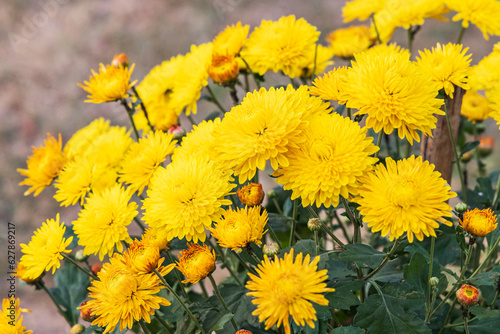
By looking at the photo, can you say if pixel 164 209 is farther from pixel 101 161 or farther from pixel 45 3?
pixel 45 3

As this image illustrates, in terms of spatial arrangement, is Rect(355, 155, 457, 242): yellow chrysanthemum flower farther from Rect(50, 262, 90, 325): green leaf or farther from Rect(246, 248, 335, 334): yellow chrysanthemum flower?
Rect(50, 262, 90, 325): green leaf

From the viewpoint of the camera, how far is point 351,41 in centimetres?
136

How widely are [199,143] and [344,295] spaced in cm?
42

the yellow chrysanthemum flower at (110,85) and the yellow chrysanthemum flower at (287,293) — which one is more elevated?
the yellow chrysanthemum flower at (110,85)

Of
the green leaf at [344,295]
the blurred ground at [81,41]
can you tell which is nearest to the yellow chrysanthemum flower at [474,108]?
the green leaf at [344,295]

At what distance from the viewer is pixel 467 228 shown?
0.80 m

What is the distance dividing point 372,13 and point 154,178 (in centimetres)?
79

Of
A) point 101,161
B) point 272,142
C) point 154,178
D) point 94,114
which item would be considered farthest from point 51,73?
point 272,142

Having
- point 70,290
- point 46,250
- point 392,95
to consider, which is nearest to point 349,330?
point 392,95

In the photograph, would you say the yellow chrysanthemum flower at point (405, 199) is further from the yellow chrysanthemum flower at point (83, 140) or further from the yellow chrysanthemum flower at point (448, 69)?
the yellow chrysanthemum flower at point (83, 140)

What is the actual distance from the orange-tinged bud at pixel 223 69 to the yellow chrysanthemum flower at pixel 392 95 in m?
0.38

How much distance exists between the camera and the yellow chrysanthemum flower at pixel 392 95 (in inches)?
30.4

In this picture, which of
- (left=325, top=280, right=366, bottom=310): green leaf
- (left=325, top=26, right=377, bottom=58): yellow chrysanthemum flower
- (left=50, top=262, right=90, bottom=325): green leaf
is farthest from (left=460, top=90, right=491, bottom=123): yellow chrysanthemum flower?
(left=50, top=262, right=90, bottom=325): green leaf

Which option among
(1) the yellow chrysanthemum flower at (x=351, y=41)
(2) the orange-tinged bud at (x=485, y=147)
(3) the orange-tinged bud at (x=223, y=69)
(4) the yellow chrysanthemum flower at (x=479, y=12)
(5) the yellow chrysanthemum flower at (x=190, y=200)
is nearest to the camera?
(5) the yellow chrysanthemum flower at (x=190, y=200)
